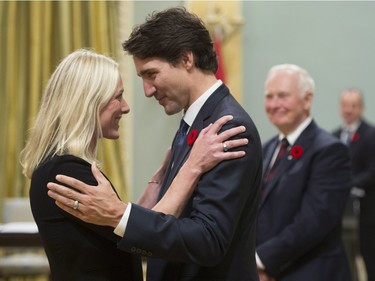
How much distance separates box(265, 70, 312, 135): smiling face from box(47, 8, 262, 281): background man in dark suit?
1352 mm

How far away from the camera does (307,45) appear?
6594mm

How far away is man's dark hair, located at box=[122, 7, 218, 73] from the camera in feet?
7.19

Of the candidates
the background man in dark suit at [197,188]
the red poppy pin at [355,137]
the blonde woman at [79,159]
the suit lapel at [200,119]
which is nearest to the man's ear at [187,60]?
the background man in dark suit at [197,188]

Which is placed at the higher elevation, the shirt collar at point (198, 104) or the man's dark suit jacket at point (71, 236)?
the shirt collar at point (198, 104)

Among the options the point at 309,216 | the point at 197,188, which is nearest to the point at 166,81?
the point at 197,188

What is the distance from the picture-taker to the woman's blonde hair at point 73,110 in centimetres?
217

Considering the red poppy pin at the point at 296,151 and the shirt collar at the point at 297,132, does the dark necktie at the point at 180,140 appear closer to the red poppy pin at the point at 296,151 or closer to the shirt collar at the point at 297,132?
the red poppy pin at the point at 296,151

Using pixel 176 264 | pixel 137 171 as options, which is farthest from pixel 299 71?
pixel 137 171

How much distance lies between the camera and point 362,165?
6246 mm

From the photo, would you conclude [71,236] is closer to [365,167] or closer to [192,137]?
[192,137]

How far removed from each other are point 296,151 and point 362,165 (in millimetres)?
3030

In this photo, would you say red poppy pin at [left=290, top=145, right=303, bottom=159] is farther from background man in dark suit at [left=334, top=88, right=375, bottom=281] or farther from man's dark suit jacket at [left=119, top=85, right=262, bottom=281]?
background man in dark suit at [left=334, top=88, right=375, bottom=281]

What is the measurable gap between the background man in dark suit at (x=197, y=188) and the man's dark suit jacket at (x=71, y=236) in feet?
0.29

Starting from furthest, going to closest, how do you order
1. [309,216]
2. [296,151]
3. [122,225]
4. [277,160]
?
[277,160] < [296,151] < [309,216] < [122,225]
